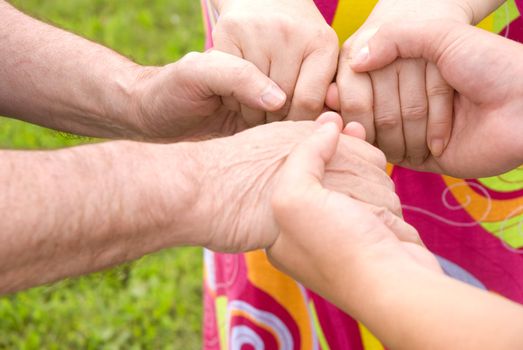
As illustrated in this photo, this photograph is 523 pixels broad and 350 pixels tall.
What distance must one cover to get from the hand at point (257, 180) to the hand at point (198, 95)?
0.36ft

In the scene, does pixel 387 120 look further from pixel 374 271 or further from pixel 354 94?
pixel 374 271

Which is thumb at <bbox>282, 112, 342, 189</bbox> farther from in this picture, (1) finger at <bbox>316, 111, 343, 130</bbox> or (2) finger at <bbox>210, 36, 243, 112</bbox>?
(2) finger at <bbox>210, 36, 243, 112</bbox>

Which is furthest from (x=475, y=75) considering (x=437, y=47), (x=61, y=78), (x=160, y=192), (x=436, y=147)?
(x=61, y=78)

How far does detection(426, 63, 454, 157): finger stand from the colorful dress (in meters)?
0.10

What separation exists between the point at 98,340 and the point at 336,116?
5.27 feet

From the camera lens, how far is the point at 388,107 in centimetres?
159

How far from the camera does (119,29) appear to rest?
13.6 ft

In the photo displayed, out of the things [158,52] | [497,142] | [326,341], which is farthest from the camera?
[158,52]

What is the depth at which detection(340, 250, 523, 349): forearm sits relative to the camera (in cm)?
101

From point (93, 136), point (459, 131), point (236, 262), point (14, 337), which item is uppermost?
point (459, 131)

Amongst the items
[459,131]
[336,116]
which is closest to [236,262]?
[336,116]

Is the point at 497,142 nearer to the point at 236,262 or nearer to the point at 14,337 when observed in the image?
the point at 236,262

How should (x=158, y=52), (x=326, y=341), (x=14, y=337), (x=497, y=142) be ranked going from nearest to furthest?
(x=497, y=142), (x=326, y=341), (x=14, y=337), (x=158, y=52)

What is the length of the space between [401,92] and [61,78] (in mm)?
777
